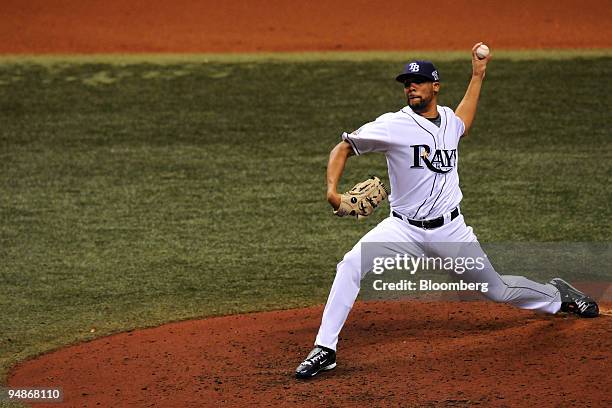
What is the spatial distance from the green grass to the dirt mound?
1.00 meters

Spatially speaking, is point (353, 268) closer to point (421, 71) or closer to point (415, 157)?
point (415, 157)

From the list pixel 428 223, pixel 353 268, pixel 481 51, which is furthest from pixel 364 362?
pixel 481 51

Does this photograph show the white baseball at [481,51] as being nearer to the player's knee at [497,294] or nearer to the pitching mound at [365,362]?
the player's knee at [497,294]

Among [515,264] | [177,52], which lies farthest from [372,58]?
[515,264]

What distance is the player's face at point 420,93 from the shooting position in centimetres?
616

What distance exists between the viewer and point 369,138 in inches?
238

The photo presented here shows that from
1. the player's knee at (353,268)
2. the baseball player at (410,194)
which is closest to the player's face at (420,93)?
the baseball player at (410,194)

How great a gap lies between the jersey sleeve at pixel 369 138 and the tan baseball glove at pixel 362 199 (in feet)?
0.65

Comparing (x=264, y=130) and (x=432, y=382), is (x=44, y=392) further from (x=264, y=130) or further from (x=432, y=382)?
(x=264, y=130)

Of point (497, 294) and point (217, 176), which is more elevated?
point (217, 176)

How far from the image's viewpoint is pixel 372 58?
14930 millimetres

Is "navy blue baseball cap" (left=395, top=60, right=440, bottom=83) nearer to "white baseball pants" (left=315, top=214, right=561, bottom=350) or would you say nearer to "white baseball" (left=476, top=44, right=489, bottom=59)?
"white baseball" (left=476, top=44, right=489, bottom=59)

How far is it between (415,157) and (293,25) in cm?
1070

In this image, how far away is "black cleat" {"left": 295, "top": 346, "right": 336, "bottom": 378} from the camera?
19.3 ft
